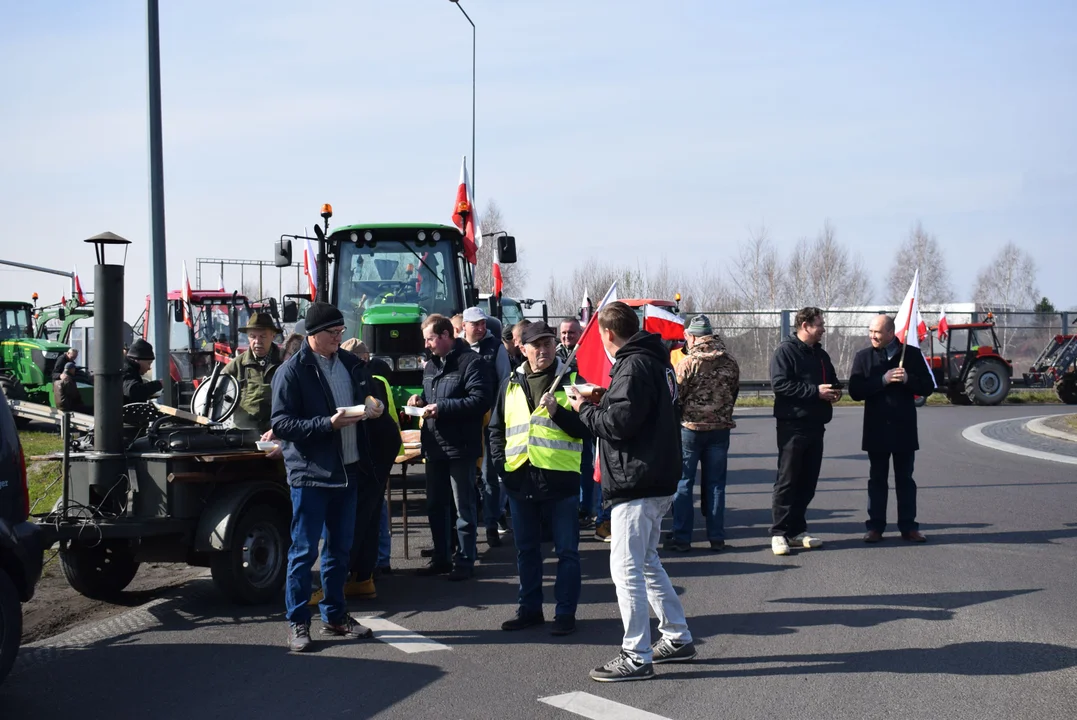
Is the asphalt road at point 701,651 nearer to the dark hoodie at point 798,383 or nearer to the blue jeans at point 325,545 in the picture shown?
the blue jeans at point 325,545

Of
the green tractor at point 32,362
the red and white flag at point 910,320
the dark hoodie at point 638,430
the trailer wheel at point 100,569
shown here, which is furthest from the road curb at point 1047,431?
the green tractor at point 32,362

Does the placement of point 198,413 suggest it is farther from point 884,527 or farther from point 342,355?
point 884,527

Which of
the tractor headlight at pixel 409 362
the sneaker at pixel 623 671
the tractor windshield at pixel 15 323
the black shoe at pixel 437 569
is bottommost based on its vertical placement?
the black shoe at pixel 437 569

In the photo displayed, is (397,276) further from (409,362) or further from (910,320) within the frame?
(910,320)

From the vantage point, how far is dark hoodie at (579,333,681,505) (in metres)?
5.65

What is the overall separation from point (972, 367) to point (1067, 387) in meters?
2.74

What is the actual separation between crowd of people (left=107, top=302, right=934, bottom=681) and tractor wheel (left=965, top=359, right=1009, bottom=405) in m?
20.6

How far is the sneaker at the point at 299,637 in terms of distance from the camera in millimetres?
6156

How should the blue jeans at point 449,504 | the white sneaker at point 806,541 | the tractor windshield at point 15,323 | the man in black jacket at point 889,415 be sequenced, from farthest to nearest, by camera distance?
the tractor windshield at point 15,323, the man in black jacket at point 889,415, the white sneaker at point 806,541, the blue jeans at point 449,504

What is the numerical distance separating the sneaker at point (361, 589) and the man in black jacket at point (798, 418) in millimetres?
3437

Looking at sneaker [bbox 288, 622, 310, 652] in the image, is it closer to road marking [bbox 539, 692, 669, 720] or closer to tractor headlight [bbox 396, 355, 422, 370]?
road marking [bbox 539, 692, 669, 720]

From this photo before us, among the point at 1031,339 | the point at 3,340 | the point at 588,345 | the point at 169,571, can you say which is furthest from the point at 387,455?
the point at 1031,339

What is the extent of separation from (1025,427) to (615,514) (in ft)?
56.1

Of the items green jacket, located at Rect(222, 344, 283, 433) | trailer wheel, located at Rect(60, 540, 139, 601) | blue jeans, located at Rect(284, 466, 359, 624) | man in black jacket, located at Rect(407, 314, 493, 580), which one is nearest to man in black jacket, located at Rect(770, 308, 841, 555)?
man in black jacket, located at Rect(407, 314, 493, 580)
